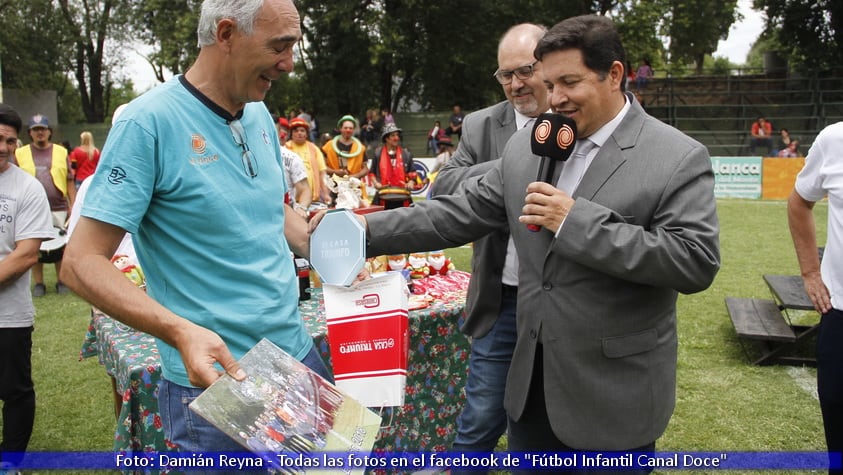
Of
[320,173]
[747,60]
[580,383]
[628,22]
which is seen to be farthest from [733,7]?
[747,60]

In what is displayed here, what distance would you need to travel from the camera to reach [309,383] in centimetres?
182

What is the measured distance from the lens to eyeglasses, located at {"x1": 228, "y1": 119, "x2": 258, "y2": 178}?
80.0 inches

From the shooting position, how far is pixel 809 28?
32594mm

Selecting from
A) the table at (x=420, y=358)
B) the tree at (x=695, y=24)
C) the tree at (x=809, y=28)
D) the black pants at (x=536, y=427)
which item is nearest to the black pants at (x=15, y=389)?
the table at (x=420, y=358)

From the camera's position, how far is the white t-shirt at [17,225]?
3.66 metres

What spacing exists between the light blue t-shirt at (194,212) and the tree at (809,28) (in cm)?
3590

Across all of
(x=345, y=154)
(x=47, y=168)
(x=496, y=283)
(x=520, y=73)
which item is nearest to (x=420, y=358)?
(x=496, y=283)

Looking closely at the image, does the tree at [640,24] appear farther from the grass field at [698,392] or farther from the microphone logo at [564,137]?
the microphone logo at [564,137]

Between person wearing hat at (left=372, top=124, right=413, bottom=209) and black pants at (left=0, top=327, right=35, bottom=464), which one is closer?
black pants at (left=0, top=327, right=35, bottom=464)

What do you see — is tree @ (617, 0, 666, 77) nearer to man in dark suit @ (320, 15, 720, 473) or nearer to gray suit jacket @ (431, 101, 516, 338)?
gray suit jacket @ (431, 101, 516, 338)

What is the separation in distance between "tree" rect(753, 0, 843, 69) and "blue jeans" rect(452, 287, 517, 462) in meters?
34.7

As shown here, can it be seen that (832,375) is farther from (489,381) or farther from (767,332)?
(767,332)

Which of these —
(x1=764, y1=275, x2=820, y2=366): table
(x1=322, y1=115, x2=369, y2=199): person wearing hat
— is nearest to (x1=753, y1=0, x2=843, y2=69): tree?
(x1=322, y1=115, x2=369, y2=199): person wearing hat

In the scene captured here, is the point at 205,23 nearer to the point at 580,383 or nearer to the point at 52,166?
the point at 580,383
